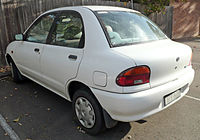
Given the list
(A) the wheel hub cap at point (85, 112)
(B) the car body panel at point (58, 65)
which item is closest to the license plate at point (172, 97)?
(A) the wheel hub cap at point (85, 112)

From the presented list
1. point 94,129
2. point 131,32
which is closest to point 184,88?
point 131,32

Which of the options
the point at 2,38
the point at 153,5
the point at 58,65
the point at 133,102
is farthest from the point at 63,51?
the point at 153,5

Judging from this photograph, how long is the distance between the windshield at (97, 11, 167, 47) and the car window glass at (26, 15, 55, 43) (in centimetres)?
121

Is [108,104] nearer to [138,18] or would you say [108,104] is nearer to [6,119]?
[138,18]

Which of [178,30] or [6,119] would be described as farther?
[178,30]

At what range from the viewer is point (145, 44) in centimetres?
259

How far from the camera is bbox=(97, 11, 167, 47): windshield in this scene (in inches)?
99.0

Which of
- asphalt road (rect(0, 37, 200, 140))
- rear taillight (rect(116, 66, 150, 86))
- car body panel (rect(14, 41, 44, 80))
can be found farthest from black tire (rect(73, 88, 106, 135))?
car body panel (rect(14, 41, 44, 80))

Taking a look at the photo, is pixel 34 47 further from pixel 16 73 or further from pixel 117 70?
pixel 117 70

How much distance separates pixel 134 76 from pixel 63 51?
4.16 feet

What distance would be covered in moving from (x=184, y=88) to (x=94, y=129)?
1.49 meters

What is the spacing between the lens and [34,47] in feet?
11.8

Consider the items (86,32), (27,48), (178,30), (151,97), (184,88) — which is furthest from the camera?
(178,30)

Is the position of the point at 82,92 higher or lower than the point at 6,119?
higher
